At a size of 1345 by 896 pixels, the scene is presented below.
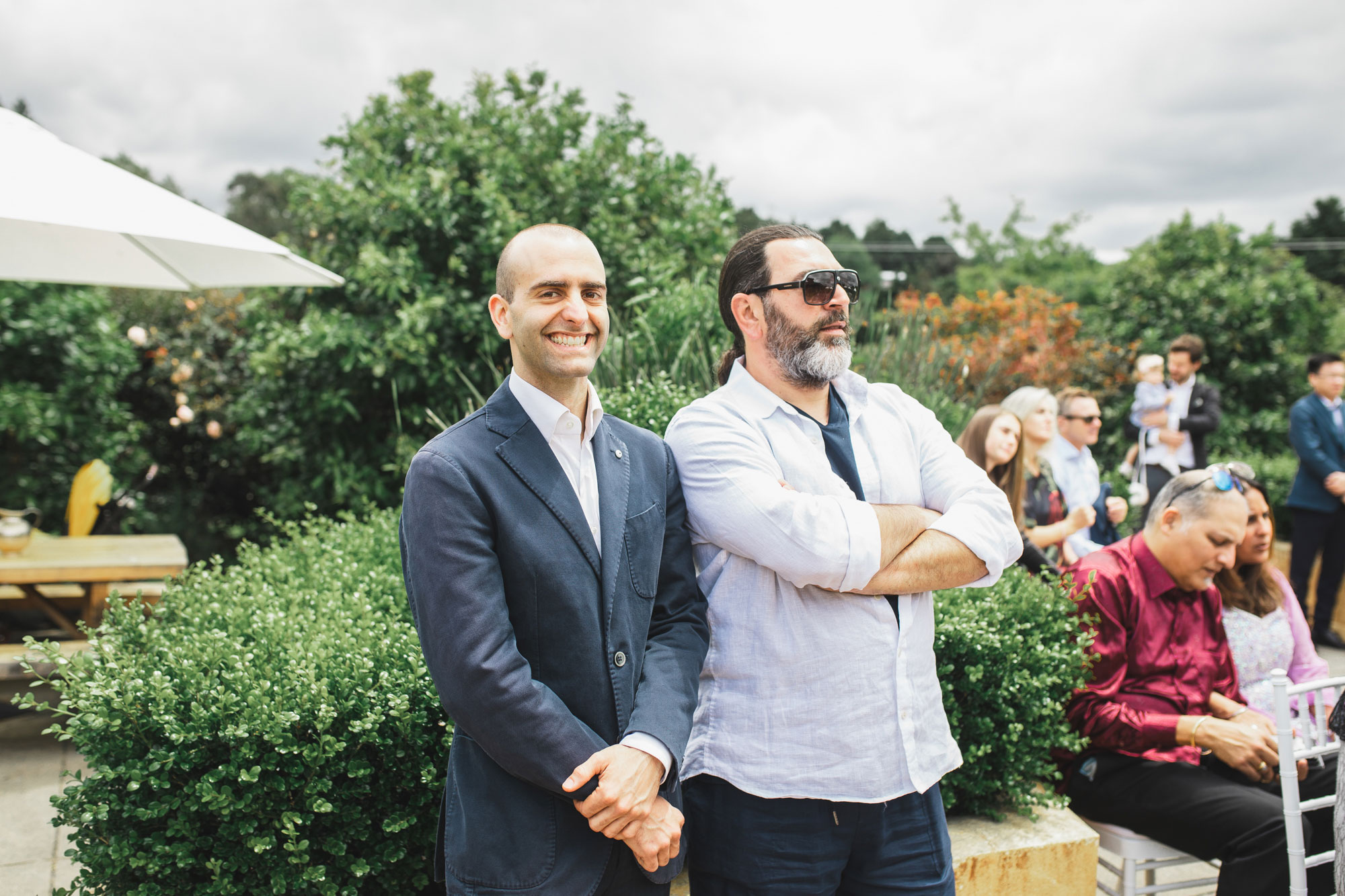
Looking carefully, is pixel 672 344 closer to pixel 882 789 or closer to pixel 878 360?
pixel 878 360

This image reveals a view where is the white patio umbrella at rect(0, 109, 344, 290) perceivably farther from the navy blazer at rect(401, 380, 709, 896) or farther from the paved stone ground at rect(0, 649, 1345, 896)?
the navy blazer at rect(401, 380, 709, 896)

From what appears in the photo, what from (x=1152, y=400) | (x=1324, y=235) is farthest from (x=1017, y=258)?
(x=1152, y=400)

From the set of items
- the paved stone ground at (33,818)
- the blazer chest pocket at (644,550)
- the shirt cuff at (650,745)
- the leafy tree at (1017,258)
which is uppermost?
the leafy tree at (1017,258)

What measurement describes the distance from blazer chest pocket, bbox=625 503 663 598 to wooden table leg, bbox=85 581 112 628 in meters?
4.27

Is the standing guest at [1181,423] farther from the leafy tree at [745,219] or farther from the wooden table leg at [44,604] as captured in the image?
the wooden table leg at [44,604]

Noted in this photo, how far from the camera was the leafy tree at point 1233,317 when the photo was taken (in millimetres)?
10094

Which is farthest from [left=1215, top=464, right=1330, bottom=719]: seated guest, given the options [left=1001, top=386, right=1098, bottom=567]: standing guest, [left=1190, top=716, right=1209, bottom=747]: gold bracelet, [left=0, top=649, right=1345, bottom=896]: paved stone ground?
[left=1001, top=386, right=1098, bottom=567]: standing guest

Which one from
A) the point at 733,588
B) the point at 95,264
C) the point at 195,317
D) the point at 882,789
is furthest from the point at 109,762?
the point at 195,317

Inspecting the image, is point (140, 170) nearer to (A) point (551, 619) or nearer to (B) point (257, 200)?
(B) point (257, 200)

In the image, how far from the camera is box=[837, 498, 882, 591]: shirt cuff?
172 cm

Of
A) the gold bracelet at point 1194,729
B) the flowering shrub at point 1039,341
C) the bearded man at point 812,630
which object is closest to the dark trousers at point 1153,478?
the flowering shrub at point 1039,341

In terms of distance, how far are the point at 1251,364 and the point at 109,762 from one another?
1166 cm

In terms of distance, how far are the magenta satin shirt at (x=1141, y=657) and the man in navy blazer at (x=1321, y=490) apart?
13.5 ft

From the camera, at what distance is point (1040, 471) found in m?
4.67
